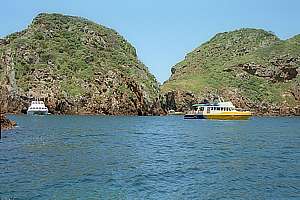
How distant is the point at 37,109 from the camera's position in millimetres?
157625

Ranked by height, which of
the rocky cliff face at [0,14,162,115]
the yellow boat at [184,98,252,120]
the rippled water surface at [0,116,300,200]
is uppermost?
the rocky cliff face at [0,14,162,115]

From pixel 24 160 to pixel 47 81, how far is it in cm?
14243

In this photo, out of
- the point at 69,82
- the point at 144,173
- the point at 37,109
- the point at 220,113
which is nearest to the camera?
the point at 144,173

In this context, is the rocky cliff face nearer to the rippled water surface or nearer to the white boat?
the white boat

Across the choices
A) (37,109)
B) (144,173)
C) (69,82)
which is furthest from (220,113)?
(144,173)

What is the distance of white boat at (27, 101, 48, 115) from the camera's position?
15671 cm

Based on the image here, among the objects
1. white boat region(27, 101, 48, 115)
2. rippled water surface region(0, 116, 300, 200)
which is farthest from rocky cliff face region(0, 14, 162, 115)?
rippled water surface region(0, 116, 300, 200)

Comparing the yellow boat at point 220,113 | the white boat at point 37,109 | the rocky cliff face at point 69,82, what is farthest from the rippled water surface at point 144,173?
the rocky cliff face at point 69,82

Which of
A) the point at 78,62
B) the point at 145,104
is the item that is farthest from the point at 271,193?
the point at 78,62

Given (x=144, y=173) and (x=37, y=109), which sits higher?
(x=37, y=109)

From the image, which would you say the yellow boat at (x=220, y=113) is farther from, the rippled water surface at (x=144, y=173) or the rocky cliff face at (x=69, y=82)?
the rippled water surface at (x=144, y=173)

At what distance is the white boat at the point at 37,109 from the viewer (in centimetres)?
15671

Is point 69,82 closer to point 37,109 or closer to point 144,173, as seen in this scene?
point 37,109

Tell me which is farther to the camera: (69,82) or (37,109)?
(69,82)
